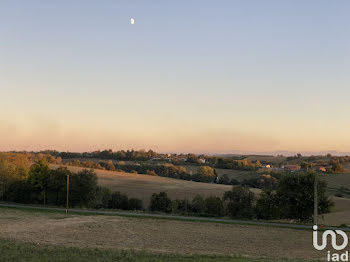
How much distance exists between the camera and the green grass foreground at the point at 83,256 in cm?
2244

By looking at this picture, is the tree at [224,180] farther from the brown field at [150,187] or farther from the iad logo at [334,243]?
the iad logo at [334,243]

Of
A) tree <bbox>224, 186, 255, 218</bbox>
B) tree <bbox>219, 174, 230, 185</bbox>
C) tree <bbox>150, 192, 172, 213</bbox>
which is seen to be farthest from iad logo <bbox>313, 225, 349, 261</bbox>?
tree <bbox>219, 174, 230, 185</bbox>

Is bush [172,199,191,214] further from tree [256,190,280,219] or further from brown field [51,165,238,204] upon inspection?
tree [256,190,280,219]

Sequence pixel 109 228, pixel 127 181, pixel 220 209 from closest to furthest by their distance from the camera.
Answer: pixel 109 228 < pixel 220 209 < pixel 127 181

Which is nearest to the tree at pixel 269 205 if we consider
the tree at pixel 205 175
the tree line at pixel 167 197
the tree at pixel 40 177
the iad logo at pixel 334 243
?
the tree line at pixel 167 197

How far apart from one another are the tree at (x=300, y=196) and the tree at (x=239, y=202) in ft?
22.6

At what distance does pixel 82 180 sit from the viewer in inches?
2653

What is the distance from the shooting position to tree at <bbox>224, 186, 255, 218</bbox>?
6244 cm

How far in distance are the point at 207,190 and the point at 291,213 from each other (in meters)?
41.6

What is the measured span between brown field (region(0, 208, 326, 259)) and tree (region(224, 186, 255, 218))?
1664 cm

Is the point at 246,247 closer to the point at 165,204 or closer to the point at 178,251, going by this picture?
the point at 178,251

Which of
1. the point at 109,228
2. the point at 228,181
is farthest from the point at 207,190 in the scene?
the point at 109,228

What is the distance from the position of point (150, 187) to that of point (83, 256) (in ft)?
264

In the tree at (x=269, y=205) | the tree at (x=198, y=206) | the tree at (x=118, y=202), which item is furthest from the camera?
the tree at (x=118, y=202)
